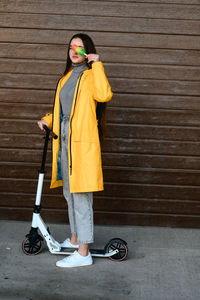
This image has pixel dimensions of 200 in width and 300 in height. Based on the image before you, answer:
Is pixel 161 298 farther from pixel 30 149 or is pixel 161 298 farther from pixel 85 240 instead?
pixel 30 149

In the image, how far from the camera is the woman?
12.3ft

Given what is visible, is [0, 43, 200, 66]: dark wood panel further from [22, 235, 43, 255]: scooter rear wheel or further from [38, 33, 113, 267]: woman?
[22, 235, 43, 255]: scooter rear wheel

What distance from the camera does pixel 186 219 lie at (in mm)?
5172

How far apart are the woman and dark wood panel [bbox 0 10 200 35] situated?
102 cm

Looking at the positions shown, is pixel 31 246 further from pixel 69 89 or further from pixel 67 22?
pixel 67 22

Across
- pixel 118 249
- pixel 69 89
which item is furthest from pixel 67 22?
pixel 118 249

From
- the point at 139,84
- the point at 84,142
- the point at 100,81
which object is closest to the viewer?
the point at 100,81

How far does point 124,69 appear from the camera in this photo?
494 centimetres

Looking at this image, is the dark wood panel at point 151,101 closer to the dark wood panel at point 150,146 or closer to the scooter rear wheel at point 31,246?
the dark wood panel at point 150,146

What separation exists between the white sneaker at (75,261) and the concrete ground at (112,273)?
0.16 feet

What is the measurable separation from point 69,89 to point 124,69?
48.3 inches

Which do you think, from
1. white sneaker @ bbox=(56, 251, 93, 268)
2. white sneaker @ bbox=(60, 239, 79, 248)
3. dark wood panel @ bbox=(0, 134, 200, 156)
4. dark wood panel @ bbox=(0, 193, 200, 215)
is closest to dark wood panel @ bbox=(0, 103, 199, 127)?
dark wood panel @ bbox=(0, 134, 200, 156)

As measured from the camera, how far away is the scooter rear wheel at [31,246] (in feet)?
13.6

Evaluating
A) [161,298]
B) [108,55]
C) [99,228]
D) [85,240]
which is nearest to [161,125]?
[108,55]
